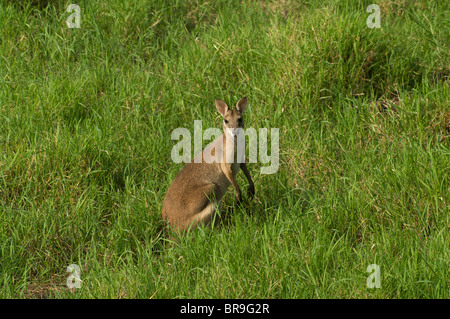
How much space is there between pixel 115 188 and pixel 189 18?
2847 mm

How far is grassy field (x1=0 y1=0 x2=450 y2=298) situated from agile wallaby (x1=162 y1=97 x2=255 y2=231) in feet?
0.57

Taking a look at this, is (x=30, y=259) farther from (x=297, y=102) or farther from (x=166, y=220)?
(x=297, y=102)

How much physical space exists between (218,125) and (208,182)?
3.35ft

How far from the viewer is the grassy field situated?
4.66 meters

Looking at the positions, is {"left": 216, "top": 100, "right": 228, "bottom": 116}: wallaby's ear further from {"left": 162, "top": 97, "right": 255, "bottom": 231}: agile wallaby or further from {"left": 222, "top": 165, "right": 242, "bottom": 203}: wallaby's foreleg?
{"left": 222, "top": 165, "right": 242, "bottom": 203}: wallaby's foreleg

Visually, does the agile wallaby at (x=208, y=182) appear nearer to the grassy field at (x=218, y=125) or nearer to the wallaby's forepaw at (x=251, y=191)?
the wallaby's forepaw at (x=251, y=191)

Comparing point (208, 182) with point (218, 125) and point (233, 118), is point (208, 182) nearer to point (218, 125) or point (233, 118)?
point (233, 118)

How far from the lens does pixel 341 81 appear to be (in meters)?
6.48

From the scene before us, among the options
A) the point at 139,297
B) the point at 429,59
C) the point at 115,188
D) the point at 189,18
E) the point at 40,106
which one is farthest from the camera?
the point at 189,18


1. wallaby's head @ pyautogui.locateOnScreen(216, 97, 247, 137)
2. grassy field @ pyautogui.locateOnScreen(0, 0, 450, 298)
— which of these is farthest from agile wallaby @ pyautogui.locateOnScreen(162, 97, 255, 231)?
grassy field @ pyautogui.locateOnScreen(0, 0, 450, 298)

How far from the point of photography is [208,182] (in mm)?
5445

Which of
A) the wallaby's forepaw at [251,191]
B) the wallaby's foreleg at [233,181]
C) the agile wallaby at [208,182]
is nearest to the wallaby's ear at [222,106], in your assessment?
the agile wallaby at [208,182]

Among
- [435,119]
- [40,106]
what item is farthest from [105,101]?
[435,119]

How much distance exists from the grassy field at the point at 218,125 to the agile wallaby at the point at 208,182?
174 mm
